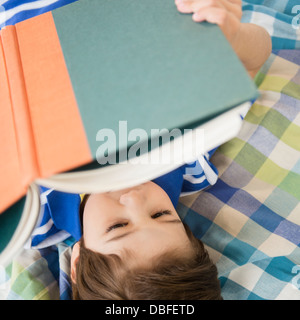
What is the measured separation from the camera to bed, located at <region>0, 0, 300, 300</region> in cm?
84

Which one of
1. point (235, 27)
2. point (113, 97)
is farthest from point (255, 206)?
point (113, 97)

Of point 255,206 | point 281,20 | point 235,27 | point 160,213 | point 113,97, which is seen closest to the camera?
point 113,97

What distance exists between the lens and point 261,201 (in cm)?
91

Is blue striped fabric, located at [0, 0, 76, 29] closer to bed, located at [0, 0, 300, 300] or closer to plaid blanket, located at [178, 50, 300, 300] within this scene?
bed, located at [0, 0, 300, 300]

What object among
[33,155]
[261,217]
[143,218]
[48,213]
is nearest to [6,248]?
[33,155]

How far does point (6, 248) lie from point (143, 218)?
29cm

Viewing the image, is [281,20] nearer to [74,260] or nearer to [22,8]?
[22,8]

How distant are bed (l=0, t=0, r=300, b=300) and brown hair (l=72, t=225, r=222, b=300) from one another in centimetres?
12

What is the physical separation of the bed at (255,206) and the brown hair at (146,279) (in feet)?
0.38

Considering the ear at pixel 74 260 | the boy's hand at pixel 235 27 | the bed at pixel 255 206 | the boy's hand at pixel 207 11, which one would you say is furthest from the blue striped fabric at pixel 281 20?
the ear at pixel 74 260

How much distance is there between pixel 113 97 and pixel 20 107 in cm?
14

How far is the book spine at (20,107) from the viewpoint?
43 centimetres
